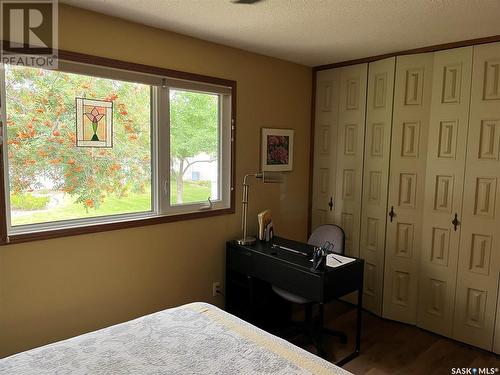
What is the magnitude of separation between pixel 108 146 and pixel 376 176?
2321mm

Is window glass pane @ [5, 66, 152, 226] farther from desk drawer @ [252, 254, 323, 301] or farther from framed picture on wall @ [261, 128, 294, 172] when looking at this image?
framed picture on wall @ [261, 128, 294, 172]

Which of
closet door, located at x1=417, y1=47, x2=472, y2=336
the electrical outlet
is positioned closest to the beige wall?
the electrical outlet

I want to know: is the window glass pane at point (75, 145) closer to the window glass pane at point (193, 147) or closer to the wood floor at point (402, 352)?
the window glass pane at point (193, 147)

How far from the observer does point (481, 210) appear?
9.17ft

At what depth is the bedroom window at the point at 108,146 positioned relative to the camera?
Answer: 2189 mm

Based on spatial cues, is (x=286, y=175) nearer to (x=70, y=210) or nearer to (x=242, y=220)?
(x=242, y=220)

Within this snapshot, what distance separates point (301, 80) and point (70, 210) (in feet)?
8.14

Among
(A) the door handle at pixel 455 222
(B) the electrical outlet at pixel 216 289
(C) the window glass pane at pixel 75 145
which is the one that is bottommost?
(B) the electrical outlet at pixel 216 289

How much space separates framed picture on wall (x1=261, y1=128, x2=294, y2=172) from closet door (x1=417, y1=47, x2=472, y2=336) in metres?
1.25

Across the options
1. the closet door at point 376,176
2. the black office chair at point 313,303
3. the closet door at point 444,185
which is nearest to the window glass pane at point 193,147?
the black office chair at point 313,303

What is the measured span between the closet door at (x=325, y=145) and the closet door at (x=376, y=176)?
36 cm

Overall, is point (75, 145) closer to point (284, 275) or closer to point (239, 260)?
point (239, 260)

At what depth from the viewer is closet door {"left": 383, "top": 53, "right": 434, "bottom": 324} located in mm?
3061

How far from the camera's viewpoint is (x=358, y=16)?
2.31 metres
